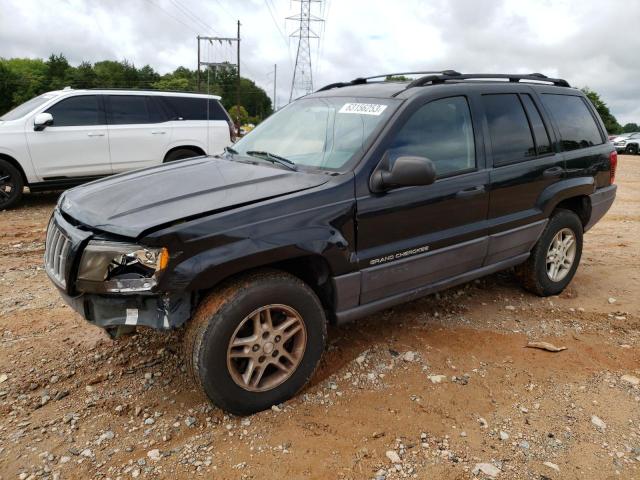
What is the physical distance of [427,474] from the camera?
2.42 metres

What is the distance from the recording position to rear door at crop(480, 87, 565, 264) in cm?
374

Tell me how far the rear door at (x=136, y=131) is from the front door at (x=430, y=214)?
6609 mm

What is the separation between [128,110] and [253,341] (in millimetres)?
7298

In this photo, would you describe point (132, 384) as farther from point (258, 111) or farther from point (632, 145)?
point (258, 111)

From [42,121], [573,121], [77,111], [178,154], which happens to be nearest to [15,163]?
[42,121]

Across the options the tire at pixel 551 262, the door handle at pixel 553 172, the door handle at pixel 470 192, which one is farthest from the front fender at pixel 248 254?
the tire at pixel 551 262

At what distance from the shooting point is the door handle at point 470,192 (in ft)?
11.3

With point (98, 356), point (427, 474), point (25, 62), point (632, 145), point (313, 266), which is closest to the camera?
point (427, 474)

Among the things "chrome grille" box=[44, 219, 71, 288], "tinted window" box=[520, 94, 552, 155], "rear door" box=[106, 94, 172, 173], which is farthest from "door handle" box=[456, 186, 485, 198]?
"rear door" box=[106, 94, 172, 173]

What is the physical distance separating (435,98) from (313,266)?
4.81 ft

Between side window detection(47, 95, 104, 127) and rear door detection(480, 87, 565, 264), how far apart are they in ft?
22.6

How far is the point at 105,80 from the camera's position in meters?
69.1

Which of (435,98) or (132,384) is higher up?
(435,98)

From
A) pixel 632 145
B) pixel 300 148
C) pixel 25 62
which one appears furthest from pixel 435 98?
pixel 25 62
